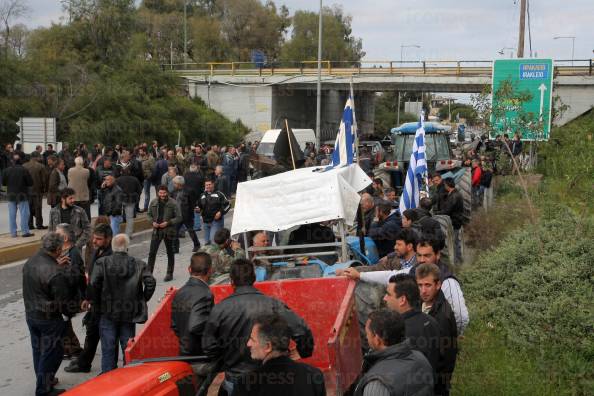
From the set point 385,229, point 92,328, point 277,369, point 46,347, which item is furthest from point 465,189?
point 277,369

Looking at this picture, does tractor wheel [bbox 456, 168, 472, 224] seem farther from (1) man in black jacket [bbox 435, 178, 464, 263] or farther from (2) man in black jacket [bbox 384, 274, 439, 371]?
(2) man in black jacket [bbox 384, 274, 439, 371]

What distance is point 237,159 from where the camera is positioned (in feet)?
69.5

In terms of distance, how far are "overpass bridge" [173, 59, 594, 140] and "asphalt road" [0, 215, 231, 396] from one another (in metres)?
26.4

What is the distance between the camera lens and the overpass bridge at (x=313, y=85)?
1315 inches

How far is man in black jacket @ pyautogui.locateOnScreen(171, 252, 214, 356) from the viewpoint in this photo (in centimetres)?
528

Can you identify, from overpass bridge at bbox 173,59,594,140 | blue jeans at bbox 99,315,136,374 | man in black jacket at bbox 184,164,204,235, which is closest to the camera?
blue jeans at bbox 99,315,136,374

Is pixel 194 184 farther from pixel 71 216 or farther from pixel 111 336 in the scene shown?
pixel 111 336

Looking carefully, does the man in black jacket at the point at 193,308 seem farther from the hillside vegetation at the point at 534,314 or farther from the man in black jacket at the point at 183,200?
the man in black jacket at the point at 183,200

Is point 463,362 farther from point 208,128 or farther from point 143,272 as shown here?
point 208,128

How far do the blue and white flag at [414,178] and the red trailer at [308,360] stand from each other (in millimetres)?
4568

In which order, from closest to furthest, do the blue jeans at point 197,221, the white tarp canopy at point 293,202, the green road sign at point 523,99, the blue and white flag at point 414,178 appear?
the white tarp canopy at point 293,202 → the blue and white flag at point 414,178 → the green road sign at point 523,99 → the blue jeans at point 197,221

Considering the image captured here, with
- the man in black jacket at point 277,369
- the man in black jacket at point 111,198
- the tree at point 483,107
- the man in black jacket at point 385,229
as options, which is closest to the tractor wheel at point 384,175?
the tree at point 483,107

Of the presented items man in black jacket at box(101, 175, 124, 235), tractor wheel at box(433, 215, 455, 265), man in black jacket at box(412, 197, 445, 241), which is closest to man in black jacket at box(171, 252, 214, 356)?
man in black jacket at box(412, 197, 445, 241)

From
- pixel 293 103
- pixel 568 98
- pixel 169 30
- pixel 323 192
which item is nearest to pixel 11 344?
pixel 323 192
